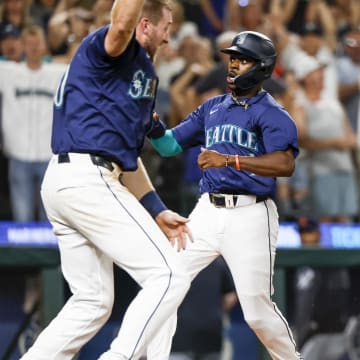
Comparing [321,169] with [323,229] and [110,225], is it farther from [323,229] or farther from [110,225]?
[110,225]

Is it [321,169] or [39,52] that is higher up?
[39,52]

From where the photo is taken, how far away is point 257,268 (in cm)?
505

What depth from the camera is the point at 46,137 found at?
23.6ft

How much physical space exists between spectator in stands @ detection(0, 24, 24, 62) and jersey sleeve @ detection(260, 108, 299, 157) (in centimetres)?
303

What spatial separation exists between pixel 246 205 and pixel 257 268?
34cm

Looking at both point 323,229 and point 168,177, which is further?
point 168,177

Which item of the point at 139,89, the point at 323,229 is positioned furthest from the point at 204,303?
the point at 139,89

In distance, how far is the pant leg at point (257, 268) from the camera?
5.05 m

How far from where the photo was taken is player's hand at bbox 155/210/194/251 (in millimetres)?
4684

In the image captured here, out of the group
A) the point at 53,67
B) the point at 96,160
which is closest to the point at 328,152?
the point at 53,67

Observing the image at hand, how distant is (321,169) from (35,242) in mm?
2418

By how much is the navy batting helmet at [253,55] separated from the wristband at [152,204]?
0.78 meters

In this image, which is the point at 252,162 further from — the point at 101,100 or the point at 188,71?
the point at 188,71

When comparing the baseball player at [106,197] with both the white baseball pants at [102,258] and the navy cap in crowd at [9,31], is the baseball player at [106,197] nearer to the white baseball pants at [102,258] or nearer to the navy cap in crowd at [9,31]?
the white baseball pants at [102,258]
